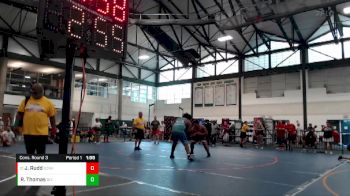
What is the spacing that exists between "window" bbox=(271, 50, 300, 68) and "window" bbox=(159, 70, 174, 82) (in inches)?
439

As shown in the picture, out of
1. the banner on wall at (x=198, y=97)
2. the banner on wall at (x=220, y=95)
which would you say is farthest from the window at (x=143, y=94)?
the banner on wall at (x=220, y=95)

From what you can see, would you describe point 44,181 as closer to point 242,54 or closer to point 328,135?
point 328,135

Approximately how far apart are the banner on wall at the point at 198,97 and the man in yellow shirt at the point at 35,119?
25389mm

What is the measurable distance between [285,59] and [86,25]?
2296 centimetres

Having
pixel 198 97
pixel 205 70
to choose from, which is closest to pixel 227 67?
pixel 205 70

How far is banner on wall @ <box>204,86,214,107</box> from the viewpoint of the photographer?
28.4 meters

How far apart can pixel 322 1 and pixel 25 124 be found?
13.7 m

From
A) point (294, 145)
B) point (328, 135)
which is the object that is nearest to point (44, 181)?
point (328, 135)

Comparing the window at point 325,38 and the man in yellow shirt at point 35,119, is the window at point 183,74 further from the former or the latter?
the man in yellow shirt at point 35,119

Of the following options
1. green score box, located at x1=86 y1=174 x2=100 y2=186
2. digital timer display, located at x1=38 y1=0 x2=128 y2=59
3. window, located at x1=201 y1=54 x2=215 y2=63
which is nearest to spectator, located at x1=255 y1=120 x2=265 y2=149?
window, located at x1=201 y1=54 x2=215 y2=63

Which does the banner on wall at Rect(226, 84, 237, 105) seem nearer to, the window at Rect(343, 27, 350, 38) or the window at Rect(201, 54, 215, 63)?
the window at Rect(201, 54, 215, 63)

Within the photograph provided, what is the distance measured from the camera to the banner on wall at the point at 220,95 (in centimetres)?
2764

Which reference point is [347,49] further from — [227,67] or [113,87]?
[113,87]

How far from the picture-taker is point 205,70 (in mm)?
29391
